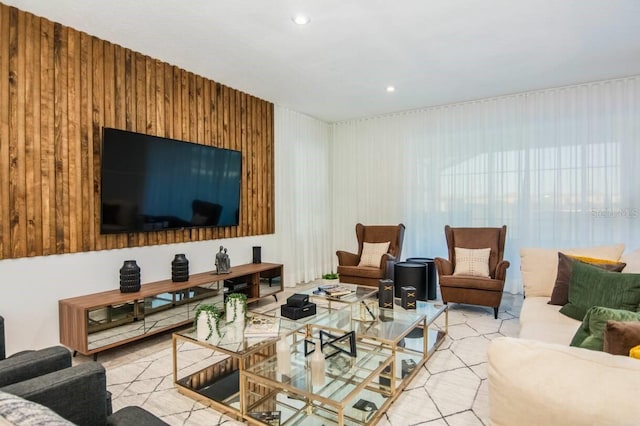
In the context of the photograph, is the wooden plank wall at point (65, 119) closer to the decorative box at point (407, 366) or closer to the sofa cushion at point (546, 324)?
the decorative box at point (407, 366)

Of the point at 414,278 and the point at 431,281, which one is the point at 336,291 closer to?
the point at 414,278

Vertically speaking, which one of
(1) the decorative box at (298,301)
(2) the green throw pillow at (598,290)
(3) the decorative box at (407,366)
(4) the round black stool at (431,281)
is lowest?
(3) the decorative box at (407,366)

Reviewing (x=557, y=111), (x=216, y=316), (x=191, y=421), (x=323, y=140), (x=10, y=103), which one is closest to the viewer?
(x=191, y=421)

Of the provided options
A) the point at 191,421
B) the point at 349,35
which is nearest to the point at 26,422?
the point at 191,421

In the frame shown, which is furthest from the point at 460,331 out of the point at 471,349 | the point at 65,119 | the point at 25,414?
the point at 65,119

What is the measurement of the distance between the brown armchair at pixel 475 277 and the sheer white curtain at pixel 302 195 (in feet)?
7.56

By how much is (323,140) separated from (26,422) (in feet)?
19.8

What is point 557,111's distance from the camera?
4.72 meters

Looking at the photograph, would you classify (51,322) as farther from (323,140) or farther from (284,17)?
(323,140)

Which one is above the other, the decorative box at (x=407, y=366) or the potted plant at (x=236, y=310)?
the potted plant at (x=236, y=310)

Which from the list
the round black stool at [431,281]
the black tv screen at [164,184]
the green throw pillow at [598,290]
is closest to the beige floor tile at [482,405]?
the green throw pillow at [598,290]

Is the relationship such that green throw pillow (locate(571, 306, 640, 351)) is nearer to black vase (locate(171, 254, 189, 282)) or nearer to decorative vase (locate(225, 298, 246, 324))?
decorative vase (locate(225, 298, 246, 324))

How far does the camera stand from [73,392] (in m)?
1.25

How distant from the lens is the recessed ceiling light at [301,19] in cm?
286
